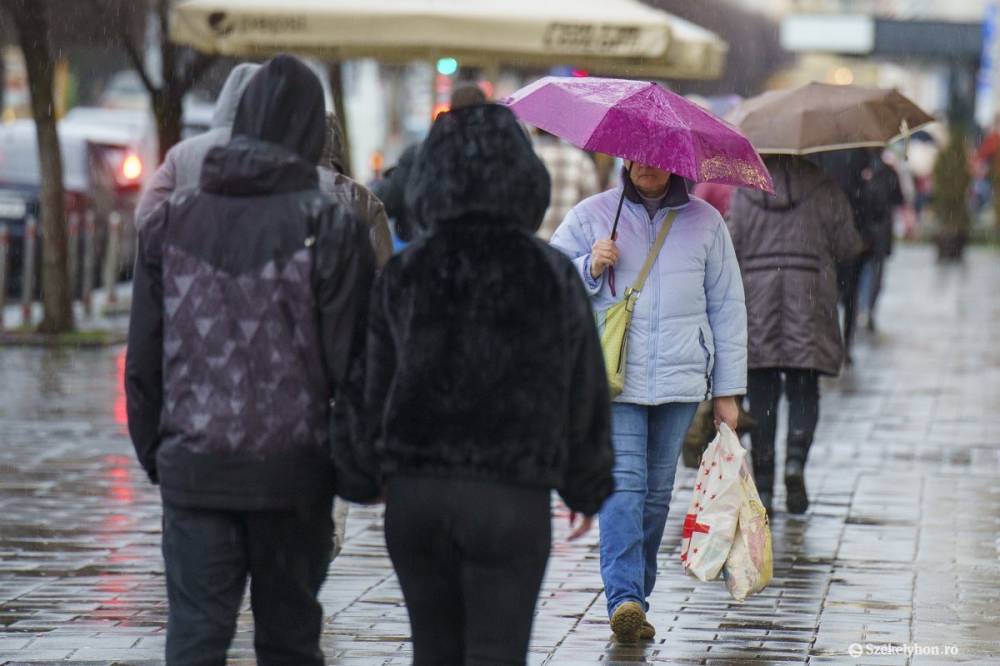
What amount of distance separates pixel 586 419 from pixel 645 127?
7.17ft

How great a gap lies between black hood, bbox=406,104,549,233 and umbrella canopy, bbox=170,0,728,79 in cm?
1061

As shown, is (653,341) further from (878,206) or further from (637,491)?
(878,206)

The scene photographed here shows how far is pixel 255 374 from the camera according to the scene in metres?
4.23

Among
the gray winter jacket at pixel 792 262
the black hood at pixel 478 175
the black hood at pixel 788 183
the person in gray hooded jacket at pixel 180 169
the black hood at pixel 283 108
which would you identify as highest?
the black hood at pixel 283 108

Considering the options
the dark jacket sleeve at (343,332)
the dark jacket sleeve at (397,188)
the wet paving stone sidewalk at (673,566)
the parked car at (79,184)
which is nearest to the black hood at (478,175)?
the dark jacket sleeve at (343,332)

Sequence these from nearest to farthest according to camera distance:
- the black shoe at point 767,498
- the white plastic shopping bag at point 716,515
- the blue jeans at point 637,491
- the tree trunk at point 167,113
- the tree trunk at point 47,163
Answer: the white plastic shopping bag at point 716,515, the blue jeans at point 637,491, the black shoe at point 767,498, the tree trunk at point 47,163, the tree trunk at point 167,113

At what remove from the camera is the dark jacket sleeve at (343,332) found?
4.21 metres

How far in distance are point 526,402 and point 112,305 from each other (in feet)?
47.8

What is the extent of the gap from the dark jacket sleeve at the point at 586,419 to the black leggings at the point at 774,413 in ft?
14.9

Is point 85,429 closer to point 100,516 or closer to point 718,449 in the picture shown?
point 100,516

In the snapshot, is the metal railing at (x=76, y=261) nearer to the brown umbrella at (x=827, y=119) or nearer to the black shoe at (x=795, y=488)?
the black shoe at (x=795, y=488)

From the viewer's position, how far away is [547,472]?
411 centimetres

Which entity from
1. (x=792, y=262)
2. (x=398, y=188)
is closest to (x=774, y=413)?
(x=792, y=262)

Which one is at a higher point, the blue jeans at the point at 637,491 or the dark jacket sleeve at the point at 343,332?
the dark jacket sleeve at the point at 343,332
